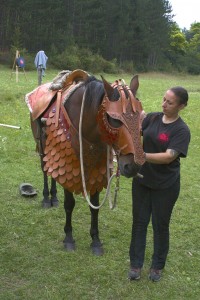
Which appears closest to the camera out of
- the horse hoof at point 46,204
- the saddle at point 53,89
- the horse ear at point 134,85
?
the horse ear at point 134,85

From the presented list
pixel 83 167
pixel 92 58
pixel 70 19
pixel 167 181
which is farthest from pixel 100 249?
pixel 70 19

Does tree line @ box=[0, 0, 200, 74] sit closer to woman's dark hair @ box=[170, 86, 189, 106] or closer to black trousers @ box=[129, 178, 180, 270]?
black trousers @ box=[129, 178, 180, 270]

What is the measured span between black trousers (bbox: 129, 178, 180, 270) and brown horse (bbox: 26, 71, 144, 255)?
49 cm

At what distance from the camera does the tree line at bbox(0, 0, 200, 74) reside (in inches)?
1426

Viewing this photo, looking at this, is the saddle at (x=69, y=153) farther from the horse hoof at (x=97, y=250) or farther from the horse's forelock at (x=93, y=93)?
the horse hoof at (x=97, y=250)

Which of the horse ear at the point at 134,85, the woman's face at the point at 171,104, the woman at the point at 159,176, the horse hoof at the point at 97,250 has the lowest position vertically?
the horse hoof at the point at 97,250

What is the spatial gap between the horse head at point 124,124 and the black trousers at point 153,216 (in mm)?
558

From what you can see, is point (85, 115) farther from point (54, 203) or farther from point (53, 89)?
point (54, 203)

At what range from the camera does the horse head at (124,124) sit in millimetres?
2779

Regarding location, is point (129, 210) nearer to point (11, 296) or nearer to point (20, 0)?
point (11, 296)

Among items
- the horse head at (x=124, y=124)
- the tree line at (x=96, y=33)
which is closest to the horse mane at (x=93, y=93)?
the horse head at (x=124, y=124)

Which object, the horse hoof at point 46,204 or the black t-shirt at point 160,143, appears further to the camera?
the horse hoof at point 46,204

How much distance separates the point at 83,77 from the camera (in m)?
3.73

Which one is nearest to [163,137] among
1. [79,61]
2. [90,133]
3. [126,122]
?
[126,122]
